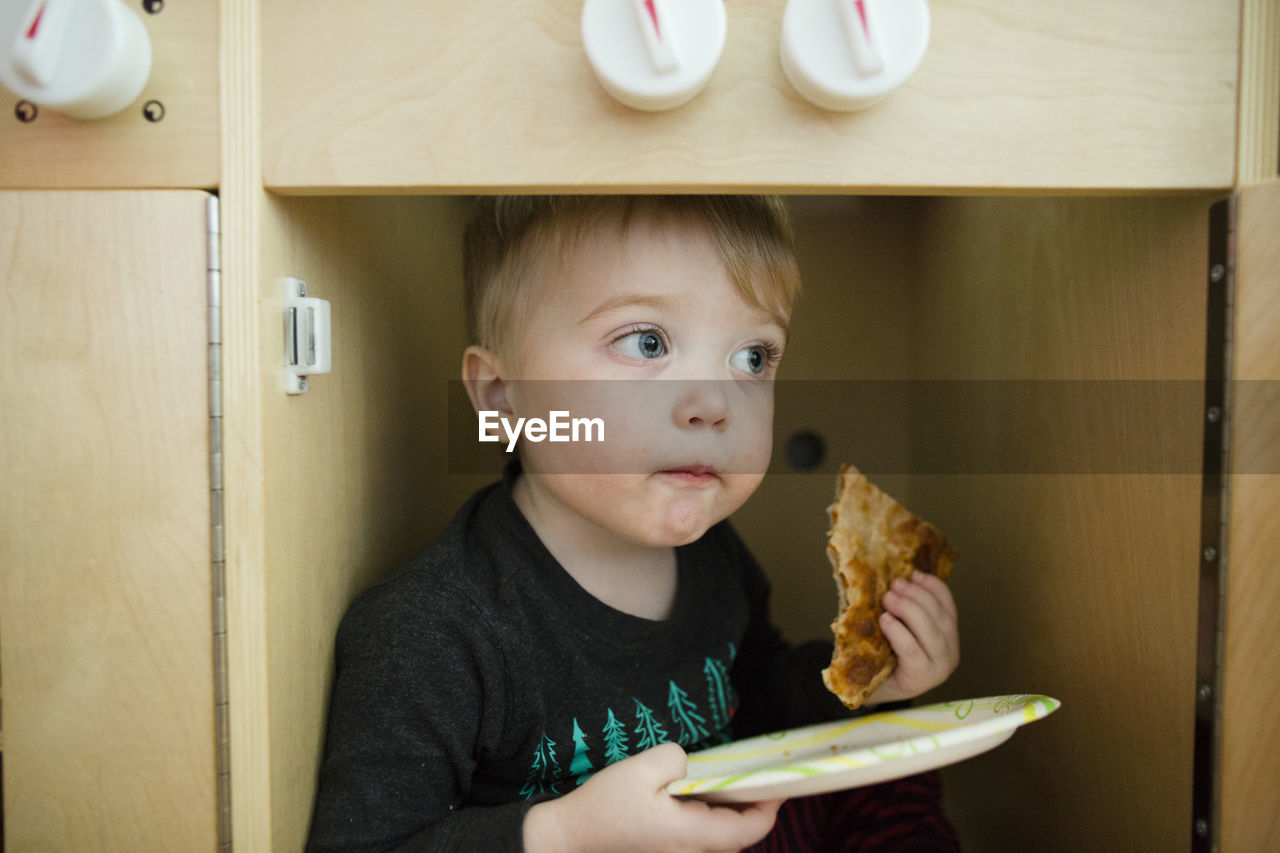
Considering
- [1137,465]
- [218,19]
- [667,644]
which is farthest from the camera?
[667,644]

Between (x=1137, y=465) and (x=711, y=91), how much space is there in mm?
447

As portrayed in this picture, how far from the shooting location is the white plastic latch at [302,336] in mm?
578

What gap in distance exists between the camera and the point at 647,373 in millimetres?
707

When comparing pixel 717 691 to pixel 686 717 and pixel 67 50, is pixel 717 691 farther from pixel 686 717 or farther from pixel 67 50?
pixel 67 50

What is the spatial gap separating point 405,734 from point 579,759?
182 mm

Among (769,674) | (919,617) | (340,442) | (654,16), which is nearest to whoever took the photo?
(654,16)

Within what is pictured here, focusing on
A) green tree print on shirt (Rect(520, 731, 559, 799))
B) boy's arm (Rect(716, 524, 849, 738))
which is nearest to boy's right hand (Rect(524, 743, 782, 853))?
green tree print on shirt (Rect(520, 731, 559, 799))

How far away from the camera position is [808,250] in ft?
3.99

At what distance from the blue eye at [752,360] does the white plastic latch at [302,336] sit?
0.35m

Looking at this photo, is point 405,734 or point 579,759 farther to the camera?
point 579,759

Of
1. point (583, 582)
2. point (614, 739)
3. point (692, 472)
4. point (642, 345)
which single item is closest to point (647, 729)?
point (614, 739)

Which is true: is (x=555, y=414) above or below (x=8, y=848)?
above

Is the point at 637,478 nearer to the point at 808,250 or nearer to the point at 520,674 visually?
the point at 520,674

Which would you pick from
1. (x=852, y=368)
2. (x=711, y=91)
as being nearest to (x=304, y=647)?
(x=711, y=91)
